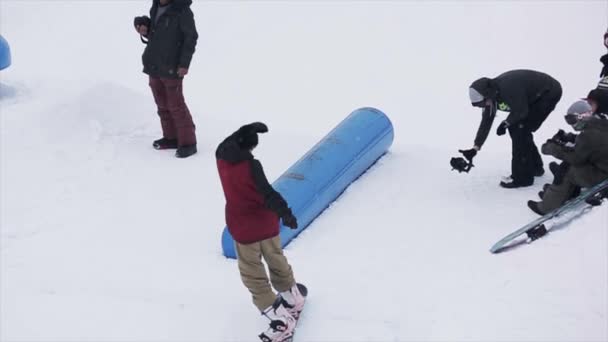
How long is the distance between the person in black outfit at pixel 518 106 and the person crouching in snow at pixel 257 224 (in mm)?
2508

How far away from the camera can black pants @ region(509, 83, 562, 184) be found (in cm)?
571

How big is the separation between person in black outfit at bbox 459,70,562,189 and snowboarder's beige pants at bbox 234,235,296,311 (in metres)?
2.50

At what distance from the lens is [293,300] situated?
3.89 meters

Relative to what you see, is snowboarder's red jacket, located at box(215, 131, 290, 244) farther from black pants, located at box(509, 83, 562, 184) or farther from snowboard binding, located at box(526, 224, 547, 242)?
black pants, located at box(509, 83, 562, 184)

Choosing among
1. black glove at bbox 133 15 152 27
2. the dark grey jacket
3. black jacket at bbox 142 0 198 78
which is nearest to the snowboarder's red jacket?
the dark grey jacket

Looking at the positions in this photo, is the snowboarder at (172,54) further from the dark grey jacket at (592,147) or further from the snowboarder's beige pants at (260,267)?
the dark grey jacket at (592,147)

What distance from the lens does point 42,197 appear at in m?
5.67

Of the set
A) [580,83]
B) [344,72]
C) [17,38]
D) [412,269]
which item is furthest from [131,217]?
[17,38]

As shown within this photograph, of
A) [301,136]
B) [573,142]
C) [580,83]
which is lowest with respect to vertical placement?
[580,83]

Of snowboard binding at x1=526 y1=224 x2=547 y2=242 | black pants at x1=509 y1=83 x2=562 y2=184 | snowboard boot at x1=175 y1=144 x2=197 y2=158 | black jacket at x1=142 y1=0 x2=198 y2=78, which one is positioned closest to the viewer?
snowboard binding at x1=526 y1=224 x2=547 y2=242

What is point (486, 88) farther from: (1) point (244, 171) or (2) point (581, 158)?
(1) point (244, 171)

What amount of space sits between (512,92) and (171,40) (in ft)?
11.1

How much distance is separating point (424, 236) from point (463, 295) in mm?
1048

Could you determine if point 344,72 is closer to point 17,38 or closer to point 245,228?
point 17,38
